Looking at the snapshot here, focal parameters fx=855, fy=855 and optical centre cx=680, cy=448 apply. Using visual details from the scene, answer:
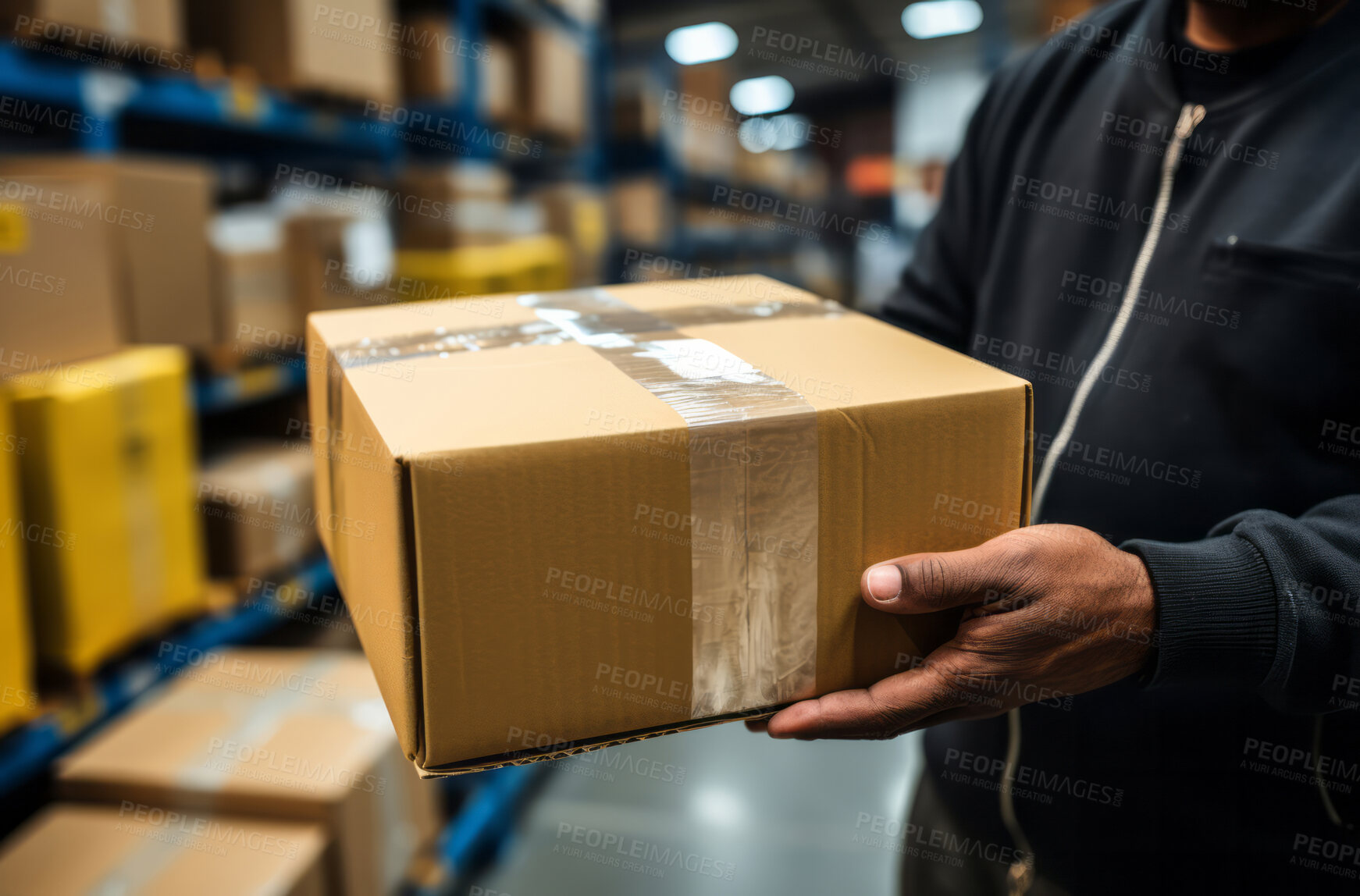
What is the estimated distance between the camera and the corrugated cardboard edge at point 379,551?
50 centimetres

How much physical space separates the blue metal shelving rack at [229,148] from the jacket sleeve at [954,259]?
125cm

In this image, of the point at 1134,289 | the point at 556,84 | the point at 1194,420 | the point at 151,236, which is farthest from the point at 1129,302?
the point at 556,84

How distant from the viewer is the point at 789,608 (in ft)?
1.98

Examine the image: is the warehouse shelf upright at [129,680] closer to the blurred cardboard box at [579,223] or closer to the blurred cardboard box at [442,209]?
the blurred cardboard box at [442,209]

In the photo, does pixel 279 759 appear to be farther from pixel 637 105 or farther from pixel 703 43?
pixel 703 43

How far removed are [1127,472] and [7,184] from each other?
4.79 ft

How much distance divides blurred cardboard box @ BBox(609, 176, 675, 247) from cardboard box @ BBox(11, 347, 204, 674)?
275 centimetres

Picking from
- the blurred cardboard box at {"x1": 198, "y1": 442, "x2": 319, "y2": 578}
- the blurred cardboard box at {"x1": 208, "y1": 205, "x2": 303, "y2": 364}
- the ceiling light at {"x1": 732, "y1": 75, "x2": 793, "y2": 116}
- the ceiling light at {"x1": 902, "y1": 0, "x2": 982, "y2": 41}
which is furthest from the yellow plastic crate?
Answer: the ceiling light at {"x1": 732, "y1": 75, "x2": 793, "y2": 116}

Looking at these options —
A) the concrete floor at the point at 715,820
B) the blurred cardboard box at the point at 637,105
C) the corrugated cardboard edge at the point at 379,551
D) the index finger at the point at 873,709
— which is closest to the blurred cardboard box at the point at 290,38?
the corrugated cardboard edge at the point at 379,551

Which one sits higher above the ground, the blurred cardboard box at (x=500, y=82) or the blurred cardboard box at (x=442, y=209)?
the blurred cardboard box at (x=500, y=82)

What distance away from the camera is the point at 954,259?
108 cm

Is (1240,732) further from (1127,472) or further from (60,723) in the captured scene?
(60,723)

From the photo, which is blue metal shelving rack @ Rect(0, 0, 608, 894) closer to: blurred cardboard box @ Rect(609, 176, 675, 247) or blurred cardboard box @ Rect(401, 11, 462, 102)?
blurred cardboard box @ Rect(401, 11, 462, 102)

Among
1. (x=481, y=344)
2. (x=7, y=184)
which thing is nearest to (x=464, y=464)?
(x=481, y=344)
